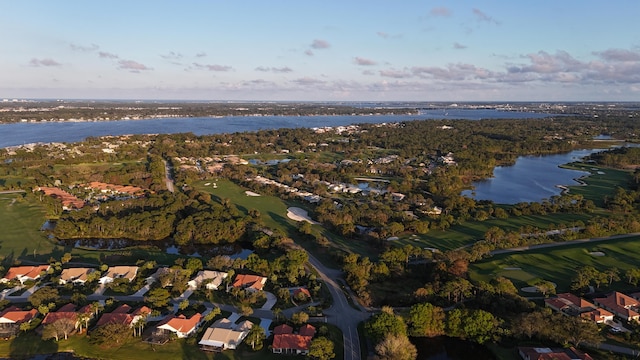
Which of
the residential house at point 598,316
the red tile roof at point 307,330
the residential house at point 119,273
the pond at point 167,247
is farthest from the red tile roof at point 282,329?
the residential house at point 598,316

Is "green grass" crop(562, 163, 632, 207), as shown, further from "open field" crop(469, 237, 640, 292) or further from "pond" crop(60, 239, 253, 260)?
"pond" crop(60, 239, 253, 260)

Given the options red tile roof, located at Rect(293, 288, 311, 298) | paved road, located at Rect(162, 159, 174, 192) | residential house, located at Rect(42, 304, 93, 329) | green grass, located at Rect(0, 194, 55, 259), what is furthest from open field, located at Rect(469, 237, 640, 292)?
paved road, located at Rect(162, 159, 174, 192)

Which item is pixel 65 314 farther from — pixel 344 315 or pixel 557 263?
pixel 557 263

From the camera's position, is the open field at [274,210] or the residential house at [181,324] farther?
the open field at [274,210]

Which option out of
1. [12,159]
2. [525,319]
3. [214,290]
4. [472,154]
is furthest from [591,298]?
[12,159]

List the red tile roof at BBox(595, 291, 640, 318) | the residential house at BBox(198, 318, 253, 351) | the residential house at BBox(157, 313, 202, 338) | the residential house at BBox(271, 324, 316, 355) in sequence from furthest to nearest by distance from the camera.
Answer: the red tile roof at BBox(595, 291, 640, 318) → the residential house at BBox(157, 313, 202, 338) → the residential house at BBox(198, 318, 253, 351) → the residential house at BBox(271, 324, 316, 355)

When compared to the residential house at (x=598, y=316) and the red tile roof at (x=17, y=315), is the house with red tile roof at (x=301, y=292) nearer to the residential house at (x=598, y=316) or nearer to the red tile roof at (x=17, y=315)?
the red tile roof at (x=17, y=315)
